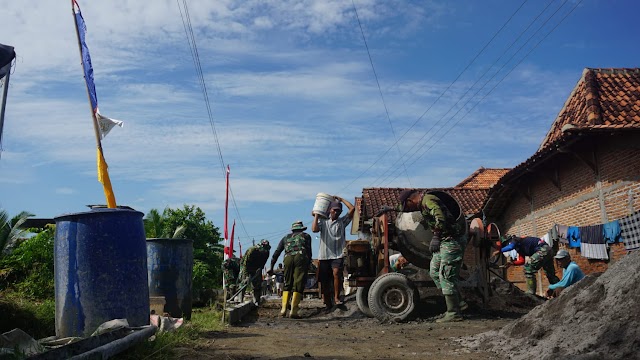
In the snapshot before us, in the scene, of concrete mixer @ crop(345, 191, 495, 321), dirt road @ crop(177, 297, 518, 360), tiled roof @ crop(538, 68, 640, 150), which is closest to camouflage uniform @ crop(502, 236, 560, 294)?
tiled roof @ crop(538, 68, 640, 150)

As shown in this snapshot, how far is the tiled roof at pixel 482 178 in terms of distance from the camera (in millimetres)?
32469

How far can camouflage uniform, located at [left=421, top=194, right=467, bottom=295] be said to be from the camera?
310 inches

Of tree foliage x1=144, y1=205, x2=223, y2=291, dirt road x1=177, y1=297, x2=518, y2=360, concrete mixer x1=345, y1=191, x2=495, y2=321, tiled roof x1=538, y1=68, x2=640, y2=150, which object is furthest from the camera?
tree foliage x1=144, y1=205, x2=223, y2=291

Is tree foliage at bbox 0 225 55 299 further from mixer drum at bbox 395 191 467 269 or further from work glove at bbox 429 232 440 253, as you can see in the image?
work glove at bbox 429 232 440 253

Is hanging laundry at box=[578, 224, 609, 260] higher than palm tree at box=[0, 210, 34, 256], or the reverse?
palm tree at box=[0, 210, 34, 256]

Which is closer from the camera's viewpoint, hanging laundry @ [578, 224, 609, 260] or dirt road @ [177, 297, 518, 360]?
dirt road @ [177, 297, 518, 360]

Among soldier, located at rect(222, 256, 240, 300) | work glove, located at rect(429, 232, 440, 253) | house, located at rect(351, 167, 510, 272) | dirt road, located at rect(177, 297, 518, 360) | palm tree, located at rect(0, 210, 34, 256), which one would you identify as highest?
house, located at rect(351, 167, 510, 272)

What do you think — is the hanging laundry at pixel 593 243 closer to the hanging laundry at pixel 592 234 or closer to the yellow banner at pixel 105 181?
the hanging laundry at pixel 592 234

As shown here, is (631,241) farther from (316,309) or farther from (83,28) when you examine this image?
(83,28)

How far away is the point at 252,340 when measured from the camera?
619 cm

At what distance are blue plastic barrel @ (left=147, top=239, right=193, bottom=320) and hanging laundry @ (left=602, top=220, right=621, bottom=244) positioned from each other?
361 inches

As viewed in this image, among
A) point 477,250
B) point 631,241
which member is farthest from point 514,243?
point 477,250

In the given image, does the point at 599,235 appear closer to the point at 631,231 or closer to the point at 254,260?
the point at 631,231

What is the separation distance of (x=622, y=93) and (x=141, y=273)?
13.3 metres
